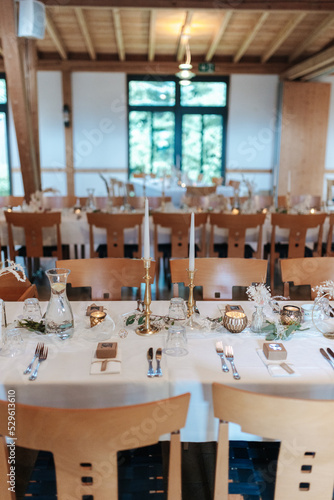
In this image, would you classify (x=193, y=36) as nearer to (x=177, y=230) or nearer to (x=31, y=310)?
(x=177, y=230)

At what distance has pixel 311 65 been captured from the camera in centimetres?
802

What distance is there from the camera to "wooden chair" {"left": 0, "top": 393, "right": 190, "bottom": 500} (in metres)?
0.98

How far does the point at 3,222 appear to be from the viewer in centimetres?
427

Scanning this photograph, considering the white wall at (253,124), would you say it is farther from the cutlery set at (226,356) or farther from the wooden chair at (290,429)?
the wooden chair at (290,429)

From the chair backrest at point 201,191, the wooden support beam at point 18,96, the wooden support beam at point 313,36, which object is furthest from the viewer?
the wooden support beam at point 313,36

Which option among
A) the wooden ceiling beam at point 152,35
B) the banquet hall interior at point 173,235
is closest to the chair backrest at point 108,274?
the banquet hall interior at point 173,235

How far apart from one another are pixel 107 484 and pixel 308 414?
514 mm

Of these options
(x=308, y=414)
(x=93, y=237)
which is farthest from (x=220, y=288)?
(x=93, y=237)

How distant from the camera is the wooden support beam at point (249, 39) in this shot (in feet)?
23.8

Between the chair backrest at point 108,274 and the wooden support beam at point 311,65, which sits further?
the wooden support beam at point 311,65

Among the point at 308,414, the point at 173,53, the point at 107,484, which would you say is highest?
the point at 173,53

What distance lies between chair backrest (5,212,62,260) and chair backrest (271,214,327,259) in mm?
1964

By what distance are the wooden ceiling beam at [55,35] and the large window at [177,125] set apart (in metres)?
1.53

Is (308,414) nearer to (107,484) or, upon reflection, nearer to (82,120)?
(107,484)
